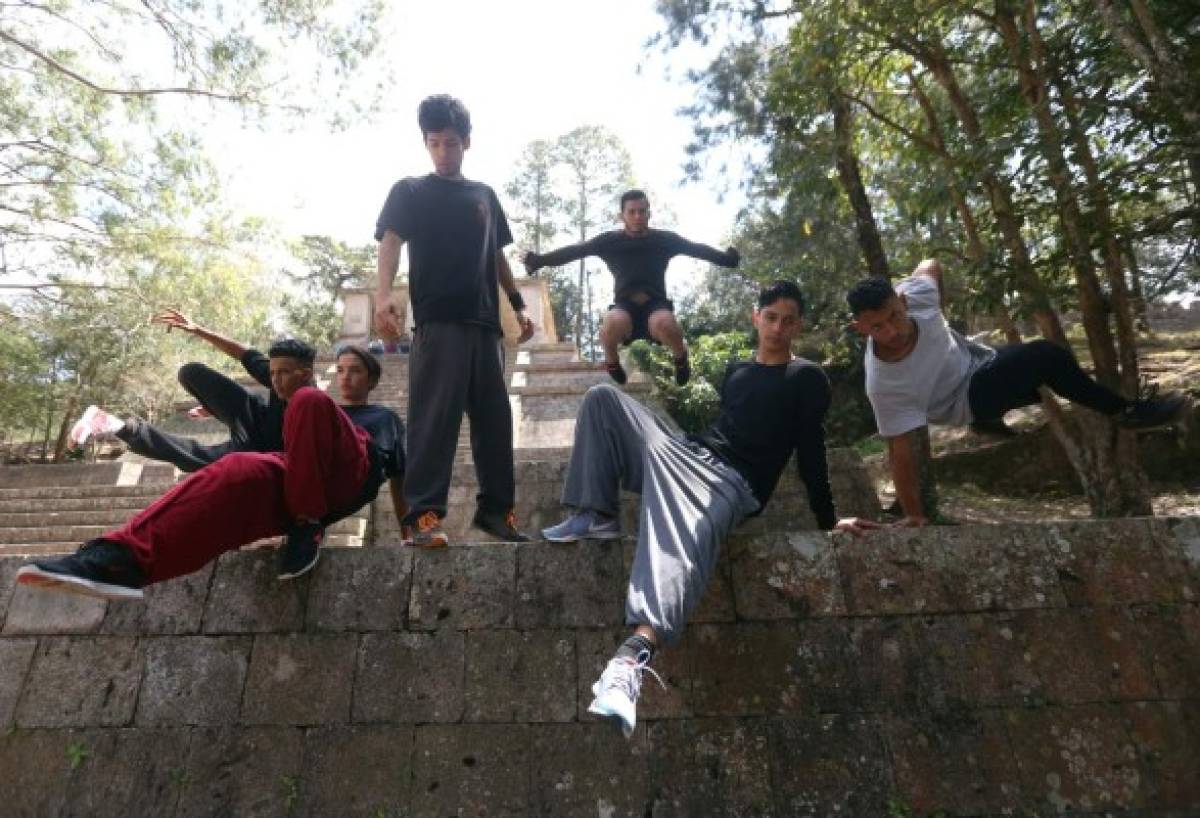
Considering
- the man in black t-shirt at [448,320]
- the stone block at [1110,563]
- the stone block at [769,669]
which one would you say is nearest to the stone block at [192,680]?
the man in black t-shirt at [448,320]

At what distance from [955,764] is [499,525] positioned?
2.12 metres

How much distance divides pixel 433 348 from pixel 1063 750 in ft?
10.1

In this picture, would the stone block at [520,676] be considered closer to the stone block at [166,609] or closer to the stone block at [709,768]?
the stone block at [709,768]

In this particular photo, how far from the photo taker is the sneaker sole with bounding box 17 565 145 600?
2.12m

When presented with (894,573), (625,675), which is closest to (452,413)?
(625,675)

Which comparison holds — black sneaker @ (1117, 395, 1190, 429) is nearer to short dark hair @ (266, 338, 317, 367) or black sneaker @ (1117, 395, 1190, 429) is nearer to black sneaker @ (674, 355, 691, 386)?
black sneaker @ (674, 355, 691, 386)

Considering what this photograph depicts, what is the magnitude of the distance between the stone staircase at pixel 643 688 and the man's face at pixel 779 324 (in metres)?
0.94

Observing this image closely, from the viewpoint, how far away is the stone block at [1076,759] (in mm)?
2416

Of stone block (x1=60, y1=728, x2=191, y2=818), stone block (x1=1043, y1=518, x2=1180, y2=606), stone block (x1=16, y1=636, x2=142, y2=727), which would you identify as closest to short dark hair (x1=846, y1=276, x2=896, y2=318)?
stone block (x1=1043, y1=518, x2=1180, y2=606)

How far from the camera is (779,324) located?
3.14m

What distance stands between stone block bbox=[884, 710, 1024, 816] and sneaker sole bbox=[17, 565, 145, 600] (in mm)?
2887

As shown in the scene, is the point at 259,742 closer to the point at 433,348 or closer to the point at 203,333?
the point at 433,348

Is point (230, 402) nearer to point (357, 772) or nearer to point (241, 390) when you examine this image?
point (241, 390)

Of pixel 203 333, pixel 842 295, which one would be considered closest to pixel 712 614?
pixel 203 333
